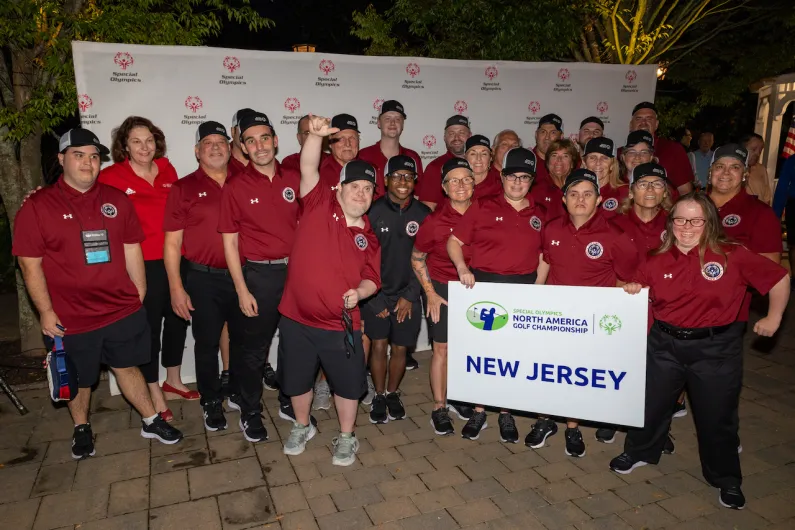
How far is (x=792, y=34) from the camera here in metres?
14.0

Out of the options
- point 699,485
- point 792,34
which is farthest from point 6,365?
point 792,34

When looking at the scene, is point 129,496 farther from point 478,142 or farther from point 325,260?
point 478,142

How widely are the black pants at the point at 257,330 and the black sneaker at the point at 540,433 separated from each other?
7.55ft

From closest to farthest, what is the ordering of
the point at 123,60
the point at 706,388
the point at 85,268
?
the point at 706,388 < the point at 85,268 < the point at 123,60

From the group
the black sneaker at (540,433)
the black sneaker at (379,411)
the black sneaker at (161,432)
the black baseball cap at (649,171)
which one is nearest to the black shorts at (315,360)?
the black sneaker at (379,411)

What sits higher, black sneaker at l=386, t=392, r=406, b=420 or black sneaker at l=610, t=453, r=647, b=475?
black sneaker at l=386, t=392, r=406, b=420

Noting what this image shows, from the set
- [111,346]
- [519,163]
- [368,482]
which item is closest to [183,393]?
[111,346]

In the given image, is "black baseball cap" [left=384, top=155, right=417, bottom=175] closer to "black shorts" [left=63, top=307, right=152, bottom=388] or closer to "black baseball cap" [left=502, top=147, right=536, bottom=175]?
"black baseball cap" [left=502, top=147, right=536, bottom=175]

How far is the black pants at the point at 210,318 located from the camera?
463 centimetres

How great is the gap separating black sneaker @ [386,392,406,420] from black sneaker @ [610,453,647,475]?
71.0 inches

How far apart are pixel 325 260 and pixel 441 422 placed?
1.85m

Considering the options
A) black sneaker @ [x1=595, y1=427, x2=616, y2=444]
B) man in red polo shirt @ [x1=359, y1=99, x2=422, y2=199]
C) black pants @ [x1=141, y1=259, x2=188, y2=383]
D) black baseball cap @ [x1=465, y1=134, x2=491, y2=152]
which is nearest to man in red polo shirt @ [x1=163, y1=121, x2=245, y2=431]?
black pants @ [x1=141, y1=259, x2=188, y2=383]

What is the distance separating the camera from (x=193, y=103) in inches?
219

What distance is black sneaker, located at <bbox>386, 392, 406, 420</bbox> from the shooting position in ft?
16.6
